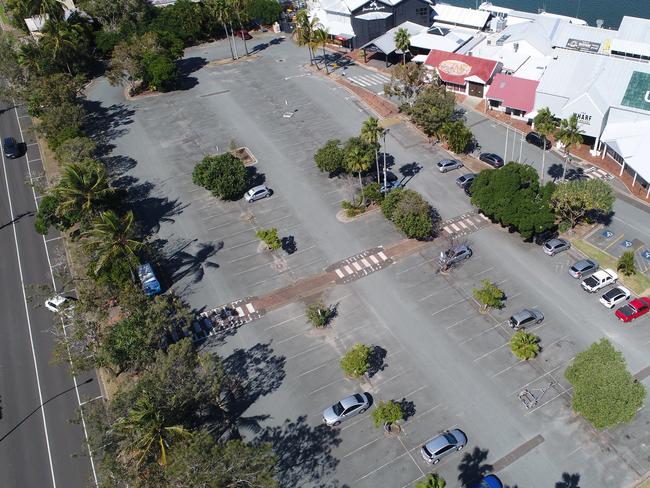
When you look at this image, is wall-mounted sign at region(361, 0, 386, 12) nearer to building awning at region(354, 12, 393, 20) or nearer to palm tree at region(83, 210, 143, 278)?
building awning at region(354, 12, 393, 20)

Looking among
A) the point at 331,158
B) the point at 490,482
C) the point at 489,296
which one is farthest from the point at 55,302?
the point at 490,482

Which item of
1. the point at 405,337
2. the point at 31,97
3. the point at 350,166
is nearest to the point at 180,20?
the point at 31,97

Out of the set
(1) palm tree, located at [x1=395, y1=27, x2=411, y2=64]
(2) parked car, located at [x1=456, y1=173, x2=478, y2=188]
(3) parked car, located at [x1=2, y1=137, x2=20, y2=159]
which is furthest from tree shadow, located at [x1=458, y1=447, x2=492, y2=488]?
(3) parked car, located at [x1=2, y1=137, x2=20, y2=159]

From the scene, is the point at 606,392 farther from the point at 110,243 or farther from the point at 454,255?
the point at 110,243

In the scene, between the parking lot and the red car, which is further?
the red car

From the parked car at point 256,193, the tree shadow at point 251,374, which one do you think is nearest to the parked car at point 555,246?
the tree shadow at point 251,374

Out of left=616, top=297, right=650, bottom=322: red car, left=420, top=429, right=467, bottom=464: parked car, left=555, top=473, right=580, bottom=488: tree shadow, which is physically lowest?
left=555, top=473, right=580, bottom=488: tree shadow
